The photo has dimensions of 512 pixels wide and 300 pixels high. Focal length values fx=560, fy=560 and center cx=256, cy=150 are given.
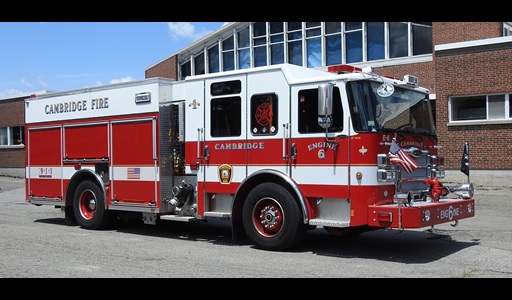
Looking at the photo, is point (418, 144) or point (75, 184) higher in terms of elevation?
point (418, 144)

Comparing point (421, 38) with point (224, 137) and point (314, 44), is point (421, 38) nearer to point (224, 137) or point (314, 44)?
point (314, 44)

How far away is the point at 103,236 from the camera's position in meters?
10.7

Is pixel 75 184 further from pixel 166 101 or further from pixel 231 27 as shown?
pixel 231 27

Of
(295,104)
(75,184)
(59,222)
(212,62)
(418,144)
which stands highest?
(212,62)

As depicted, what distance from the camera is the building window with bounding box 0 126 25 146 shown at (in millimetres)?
30375

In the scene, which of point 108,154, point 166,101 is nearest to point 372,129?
point 166,101

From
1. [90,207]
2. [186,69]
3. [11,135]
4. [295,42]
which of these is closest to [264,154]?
[90,207]

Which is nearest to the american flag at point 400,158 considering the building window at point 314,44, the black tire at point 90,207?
the black tire at point 90,207

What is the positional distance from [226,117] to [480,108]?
11268 mm

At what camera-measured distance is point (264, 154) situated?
29.3 ft

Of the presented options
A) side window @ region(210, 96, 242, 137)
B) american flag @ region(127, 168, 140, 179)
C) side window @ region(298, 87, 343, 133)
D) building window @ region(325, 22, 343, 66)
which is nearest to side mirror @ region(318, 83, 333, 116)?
side window @ region(298, 87, 343, 133)

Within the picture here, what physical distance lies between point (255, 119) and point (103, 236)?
3.96 metres
